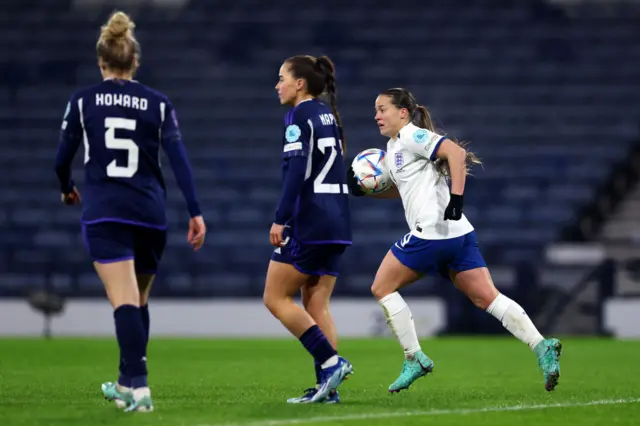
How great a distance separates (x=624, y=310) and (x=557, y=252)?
1932 millimetres

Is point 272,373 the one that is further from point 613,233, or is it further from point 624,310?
point 613,233

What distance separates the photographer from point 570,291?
1347 centimetres

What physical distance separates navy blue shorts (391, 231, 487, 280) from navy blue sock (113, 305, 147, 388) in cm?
165

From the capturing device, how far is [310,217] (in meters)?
5.81

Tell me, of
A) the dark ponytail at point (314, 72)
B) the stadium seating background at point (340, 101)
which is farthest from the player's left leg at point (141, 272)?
the stadium seating background at point (340, 101)

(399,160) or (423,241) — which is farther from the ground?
(399,160)

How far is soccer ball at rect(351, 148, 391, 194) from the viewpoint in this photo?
21.4 feet

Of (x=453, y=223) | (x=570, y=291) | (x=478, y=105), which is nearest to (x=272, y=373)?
(x=453, y=223)

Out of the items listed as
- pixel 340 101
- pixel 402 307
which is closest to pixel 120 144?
pixel 402 307

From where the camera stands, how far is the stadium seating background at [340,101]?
15953 millimetres

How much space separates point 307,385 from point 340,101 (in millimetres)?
11568

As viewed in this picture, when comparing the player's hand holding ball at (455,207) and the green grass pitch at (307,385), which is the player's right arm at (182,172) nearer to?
the green grass pitch at (307,385)

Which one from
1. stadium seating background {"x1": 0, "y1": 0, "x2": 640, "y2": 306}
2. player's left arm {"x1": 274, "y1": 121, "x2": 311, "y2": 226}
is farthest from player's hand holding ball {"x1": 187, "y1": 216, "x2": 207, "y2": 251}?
stadium seating background {"x1": 0, "y1": 0, "x2": 640, "y2": 306}

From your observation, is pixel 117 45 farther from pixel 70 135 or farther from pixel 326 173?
pixel 326 173
